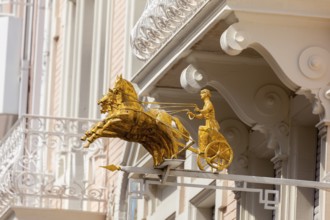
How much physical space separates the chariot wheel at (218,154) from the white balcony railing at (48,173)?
467 inches

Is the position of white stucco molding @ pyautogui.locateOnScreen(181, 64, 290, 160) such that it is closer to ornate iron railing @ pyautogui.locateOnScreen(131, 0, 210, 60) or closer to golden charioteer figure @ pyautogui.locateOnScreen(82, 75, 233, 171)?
ornate iron railing @ pyautogui.locateOnScreen(131, 0, 210, 60)

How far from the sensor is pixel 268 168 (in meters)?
16.3

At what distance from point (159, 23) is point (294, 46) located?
1977 mm

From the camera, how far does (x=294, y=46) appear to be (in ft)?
45.8

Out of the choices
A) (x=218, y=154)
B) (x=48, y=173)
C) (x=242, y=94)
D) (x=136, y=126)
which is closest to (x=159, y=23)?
(x=242, y=94)

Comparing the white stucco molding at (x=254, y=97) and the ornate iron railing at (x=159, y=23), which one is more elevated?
the ornate iron railing at (x=159, y=23)

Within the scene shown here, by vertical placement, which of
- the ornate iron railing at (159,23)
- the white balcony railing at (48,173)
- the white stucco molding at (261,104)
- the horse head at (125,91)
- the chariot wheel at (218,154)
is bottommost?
the chariot wheel at (218,154)

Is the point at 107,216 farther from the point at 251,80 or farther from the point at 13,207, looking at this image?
the point at 251,80

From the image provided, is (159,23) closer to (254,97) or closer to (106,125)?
(254,97)

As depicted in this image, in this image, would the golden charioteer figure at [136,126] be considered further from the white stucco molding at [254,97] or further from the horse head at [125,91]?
the white stucco molding at [254,97]

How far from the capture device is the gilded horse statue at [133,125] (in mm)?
12711

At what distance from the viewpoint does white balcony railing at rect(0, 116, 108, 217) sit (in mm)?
25109

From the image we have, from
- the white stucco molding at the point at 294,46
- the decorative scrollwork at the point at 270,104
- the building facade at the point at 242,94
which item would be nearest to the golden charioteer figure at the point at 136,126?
the building facade at the point at 242,94

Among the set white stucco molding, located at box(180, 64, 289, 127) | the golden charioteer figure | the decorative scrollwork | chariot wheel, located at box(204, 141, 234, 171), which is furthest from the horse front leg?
the decorative scrollwork
